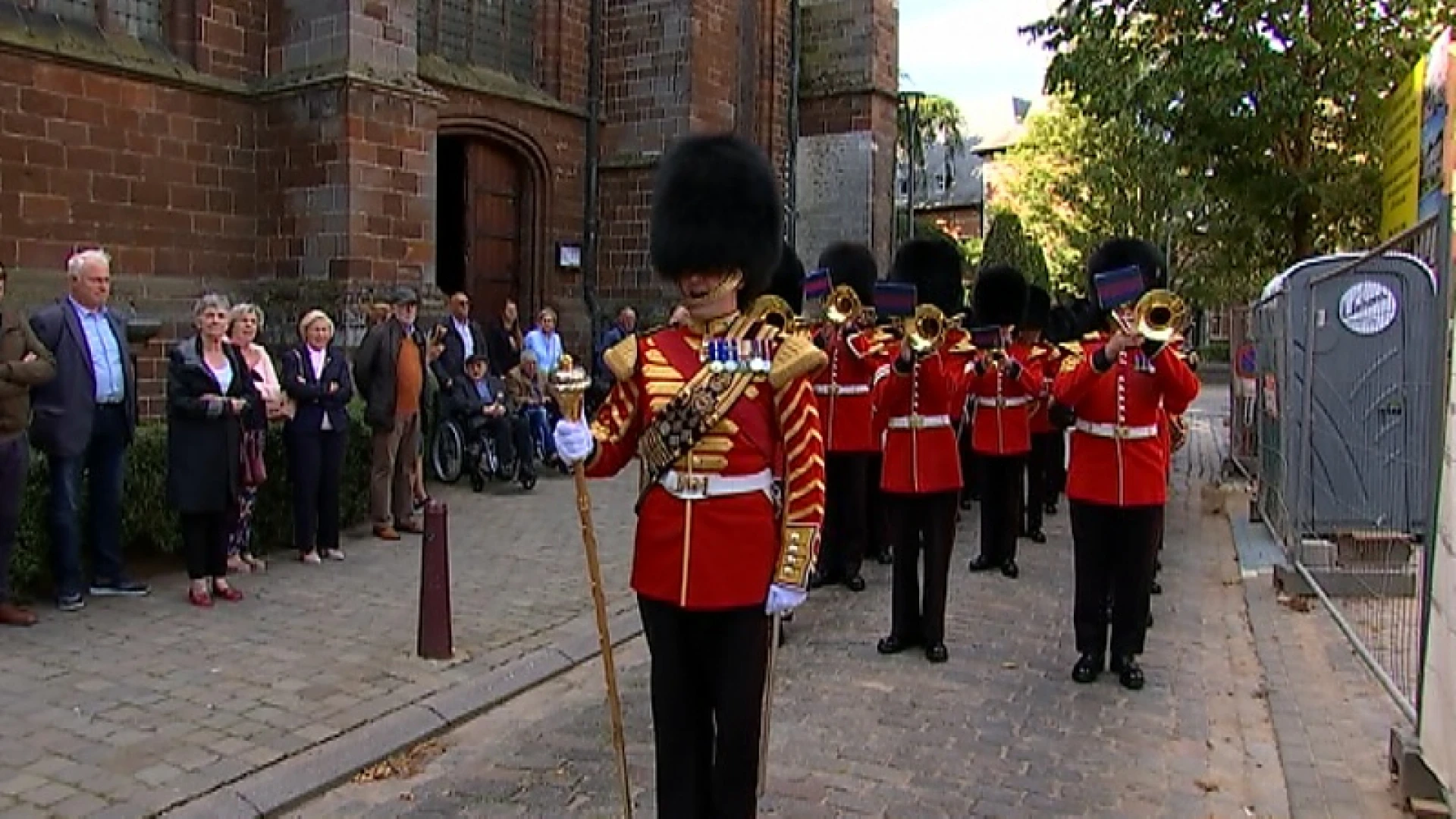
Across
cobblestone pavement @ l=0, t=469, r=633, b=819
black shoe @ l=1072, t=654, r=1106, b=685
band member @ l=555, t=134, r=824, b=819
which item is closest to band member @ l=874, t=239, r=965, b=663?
black shoe @ l=1072, t=654, r=1106, b=685

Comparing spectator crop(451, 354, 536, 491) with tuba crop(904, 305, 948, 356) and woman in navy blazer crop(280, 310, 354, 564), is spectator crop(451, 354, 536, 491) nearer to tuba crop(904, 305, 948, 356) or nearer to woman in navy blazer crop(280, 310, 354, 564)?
woman in navy blazer crop(280, 310, 354, 564)

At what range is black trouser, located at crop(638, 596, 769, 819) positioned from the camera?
366 centimetres

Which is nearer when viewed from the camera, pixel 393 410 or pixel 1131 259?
pixel 1131 259

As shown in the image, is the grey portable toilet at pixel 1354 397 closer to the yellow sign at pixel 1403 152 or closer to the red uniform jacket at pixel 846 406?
the yellow sign at pixel 1403 152

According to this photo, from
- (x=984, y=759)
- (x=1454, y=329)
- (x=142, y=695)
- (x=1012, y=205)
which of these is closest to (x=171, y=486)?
(x=142, y=695)

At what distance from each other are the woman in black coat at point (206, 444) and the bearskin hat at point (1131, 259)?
4.95 metres

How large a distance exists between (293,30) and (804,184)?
32.6ft

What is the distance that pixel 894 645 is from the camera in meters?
6.70

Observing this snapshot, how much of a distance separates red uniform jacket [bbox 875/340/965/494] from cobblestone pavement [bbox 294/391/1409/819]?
3.08ft

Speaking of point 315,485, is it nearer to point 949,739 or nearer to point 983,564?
point 983,564

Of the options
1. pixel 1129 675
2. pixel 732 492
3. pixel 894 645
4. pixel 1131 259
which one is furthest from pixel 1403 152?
pixel 732 492

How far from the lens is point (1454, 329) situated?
4152 millimetres

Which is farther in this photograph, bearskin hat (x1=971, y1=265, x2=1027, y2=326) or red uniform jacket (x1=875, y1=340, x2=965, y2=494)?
bearskin hat (x1=971, y1=265, x2=1027, y2=326)

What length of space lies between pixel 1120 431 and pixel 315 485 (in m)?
5.39
